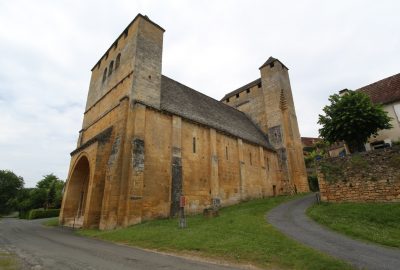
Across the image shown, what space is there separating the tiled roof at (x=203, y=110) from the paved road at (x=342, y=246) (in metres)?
11.9

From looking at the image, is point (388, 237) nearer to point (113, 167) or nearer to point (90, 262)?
point (90, 262)

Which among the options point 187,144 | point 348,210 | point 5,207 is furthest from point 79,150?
point 5,207

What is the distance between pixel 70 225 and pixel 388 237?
774 inches

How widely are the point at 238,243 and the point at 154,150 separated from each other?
9760 mm

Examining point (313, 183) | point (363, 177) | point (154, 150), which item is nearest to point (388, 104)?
point (363, 177)

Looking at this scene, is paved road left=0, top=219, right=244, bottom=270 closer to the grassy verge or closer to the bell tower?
the grassy verge

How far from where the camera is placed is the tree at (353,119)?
1447 centimetres

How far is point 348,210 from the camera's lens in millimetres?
11453

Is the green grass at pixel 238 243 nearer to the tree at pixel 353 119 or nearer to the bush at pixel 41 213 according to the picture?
the tree at pixel 353 119

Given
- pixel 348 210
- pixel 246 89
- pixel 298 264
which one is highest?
pixel 246 89

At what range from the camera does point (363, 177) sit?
12.6m

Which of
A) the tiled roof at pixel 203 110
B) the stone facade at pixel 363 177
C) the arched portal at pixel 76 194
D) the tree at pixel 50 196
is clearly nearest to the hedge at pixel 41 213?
the tree at pixel 50 196

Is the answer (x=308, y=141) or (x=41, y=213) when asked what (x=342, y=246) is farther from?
(x=308, y=141)

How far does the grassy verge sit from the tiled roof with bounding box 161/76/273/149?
41.4 feet
